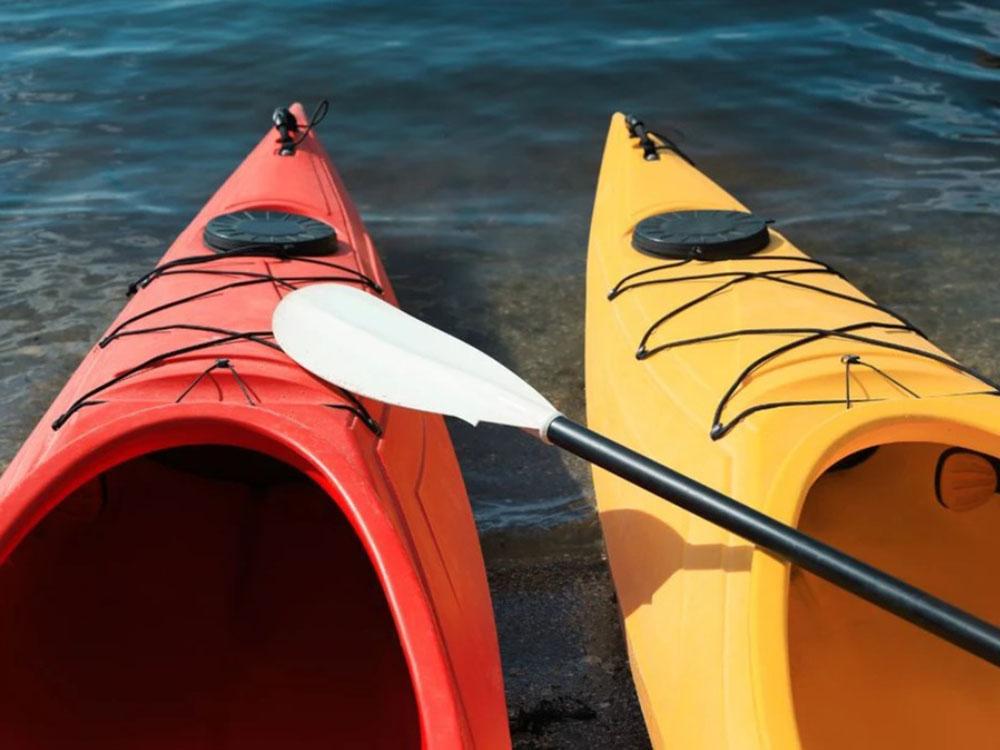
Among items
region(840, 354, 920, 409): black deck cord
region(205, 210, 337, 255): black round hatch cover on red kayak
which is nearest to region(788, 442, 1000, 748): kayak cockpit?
region(840, 354, 920, 409): black deck cord

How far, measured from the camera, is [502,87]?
6.86 meters

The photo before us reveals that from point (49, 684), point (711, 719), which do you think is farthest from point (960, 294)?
point (49, 684)

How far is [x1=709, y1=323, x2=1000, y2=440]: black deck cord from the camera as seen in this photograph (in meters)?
2.35

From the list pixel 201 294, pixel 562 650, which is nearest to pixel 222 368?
pixel 201 294

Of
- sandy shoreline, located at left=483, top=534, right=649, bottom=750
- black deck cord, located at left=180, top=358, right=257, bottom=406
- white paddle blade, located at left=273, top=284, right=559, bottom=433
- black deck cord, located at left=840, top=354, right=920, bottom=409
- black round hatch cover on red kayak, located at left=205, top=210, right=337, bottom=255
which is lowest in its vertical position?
sandy shoreline, located at left=483, top=534, right=649, bottom=750

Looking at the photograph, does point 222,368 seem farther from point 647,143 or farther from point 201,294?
point 647,143

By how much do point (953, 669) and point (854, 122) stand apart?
14.6 ft

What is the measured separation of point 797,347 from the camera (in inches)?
100

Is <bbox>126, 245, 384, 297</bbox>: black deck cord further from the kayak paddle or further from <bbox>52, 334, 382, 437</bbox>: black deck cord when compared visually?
<bbox>52, 334, 382, 437</bbox>: black deck cord

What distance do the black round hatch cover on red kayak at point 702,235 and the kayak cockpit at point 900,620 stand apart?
27.2 inches

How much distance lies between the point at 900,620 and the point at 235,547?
5.40 feet

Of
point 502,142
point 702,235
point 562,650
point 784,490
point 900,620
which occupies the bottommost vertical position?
point 562,650

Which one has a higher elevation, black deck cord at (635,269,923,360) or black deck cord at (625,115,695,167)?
black deck cord at (625,115,695,167)

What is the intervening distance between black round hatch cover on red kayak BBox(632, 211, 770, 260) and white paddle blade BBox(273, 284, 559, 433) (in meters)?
0.86
